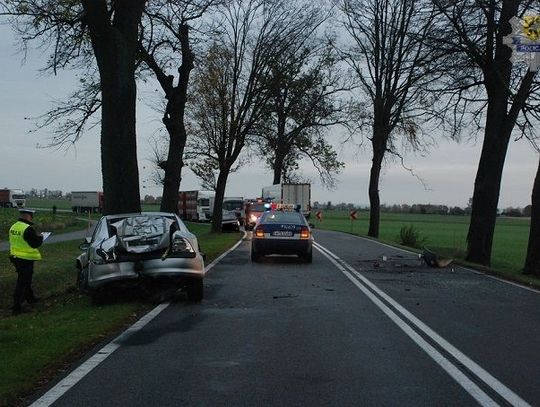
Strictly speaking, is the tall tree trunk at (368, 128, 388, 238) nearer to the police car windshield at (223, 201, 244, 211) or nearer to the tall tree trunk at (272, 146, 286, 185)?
the tall tree trunk at (272, 146, 286, 185)

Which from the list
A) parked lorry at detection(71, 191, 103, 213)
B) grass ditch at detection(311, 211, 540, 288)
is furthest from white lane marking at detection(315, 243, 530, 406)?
parked lorry at detection(71, 191, 103, 213)

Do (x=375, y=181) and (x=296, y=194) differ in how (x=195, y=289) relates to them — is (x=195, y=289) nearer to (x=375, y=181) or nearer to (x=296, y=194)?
(x=375, y=181)

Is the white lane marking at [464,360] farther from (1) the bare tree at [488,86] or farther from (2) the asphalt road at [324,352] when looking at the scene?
(1) the bare tree at [488,86]

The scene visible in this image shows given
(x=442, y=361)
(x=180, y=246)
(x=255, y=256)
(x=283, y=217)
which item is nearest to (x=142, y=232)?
(x=180, y=246)

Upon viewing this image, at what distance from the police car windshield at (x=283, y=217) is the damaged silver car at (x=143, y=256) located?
324 inches

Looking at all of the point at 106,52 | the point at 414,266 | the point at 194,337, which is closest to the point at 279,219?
the point at 414,266

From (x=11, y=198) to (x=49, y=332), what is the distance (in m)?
90.0

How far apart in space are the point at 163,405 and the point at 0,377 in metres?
1.74

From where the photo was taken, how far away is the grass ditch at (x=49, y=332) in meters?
6.07

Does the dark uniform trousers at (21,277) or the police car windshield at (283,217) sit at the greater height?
the police car windshield at (283,217)

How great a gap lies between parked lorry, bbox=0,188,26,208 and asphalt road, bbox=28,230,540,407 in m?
85.9

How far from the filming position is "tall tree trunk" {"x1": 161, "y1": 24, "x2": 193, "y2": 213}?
77.4ft

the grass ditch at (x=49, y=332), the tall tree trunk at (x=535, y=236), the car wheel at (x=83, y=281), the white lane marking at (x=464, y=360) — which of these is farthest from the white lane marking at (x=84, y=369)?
the tall tree trunk at (x=535, y=236)

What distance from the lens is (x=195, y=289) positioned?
437 inches
